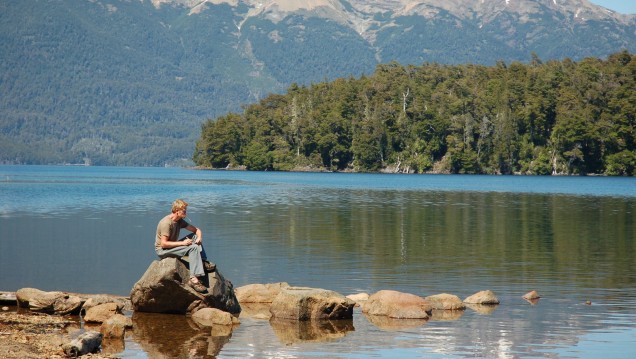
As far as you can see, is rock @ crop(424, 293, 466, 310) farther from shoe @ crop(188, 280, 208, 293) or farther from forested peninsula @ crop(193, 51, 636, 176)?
forested peninsula @ crop(193, 51, 636, 176)

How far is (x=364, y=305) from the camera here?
25.5 meters

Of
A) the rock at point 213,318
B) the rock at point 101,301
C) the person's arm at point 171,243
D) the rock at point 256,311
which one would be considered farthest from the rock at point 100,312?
the rock at point 256,311

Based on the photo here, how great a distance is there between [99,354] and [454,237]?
3040cm

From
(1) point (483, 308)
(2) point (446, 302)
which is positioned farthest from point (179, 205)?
(1) point (483, 308)

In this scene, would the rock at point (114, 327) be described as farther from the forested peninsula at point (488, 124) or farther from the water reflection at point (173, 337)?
the forested peninsula at point (488, 124)

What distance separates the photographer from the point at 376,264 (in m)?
35.9

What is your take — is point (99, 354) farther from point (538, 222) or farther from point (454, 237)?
point (538, 222)

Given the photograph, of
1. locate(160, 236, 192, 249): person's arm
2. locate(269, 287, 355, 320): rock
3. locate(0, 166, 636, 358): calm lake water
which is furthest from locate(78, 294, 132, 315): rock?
locate(269, 287, 355, 320): rock

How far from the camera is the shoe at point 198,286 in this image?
Answer: 78.1 feet

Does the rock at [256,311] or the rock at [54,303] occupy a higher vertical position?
the rock at [54,303]

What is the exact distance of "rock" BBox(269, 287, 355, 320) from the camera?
24078 mm

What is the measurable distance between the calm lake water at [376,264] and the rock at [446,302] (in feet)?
1.39

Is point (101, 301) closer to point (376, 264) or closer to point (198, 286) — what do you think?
point (198, 286)

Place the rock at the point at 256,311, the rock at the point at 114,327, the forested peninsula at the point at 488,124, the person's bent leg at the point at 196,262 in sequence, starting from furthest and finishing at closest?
the forested peninsula at the point at 488,124, the rock at the point at 256,311, the person's bent leg at the point at 196,262, the rock at the point at 114,327
